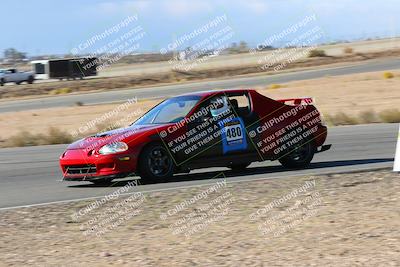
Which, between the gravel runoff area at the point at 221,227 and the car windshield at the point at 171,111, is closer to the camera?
the gravel runoff area at the point at 221,227

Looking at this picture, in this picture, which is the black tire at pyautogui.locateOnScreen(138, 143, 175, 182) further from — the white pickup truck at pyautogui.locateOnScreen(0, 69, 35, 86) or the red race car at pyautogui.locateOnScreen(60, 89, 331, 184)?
the white pickup truck at pyautogui.locateOnScreen(0, 69, 35, 86)

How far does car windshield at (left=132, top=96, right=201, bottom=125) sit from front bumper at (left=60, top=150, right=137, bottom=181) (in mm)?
1112

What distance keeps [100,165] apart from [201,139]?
165 cm

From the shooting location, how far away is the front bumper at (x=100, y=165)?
12320 mm

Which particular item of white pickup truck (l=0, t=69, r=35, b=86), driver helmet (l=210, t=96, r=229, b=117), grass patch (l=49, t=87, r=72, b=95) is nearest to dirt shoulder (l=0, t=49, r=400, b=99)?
grass patch (l=49, t=87, r=72, b=95)

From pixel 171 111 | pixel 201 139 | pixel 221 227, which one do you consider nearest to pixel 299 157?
pixel 201 139

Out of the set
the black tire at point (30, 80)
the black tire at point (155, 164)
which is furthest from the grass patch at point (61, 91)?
the black tire at point (155, 164)

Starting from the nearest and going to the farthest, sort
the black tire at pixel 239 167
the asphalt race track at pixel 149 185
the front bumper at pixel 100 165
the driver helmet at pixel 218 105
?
the asphalt race track at pixel 149 185, the front bumper at pixel 100 165, the driver helmet at pixel 218 105, the black tire at pixel 239 167

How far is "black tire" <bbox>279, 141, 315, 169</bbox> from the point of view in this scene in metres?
14.1

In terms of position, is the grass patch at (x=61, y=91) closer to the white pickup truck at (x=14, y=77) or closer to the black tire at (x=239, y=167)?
the white pickup truck at (x=14, y=77)

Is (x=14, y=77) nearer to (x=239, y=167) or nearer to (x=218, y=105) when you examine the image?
(x=239, y=167)

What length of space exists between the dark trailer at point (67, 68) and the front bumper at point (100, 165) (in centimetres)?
5630

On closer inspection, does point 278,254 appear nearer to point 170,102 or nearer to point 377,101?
point 170,102

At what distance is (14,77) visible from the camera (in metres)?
66.9
